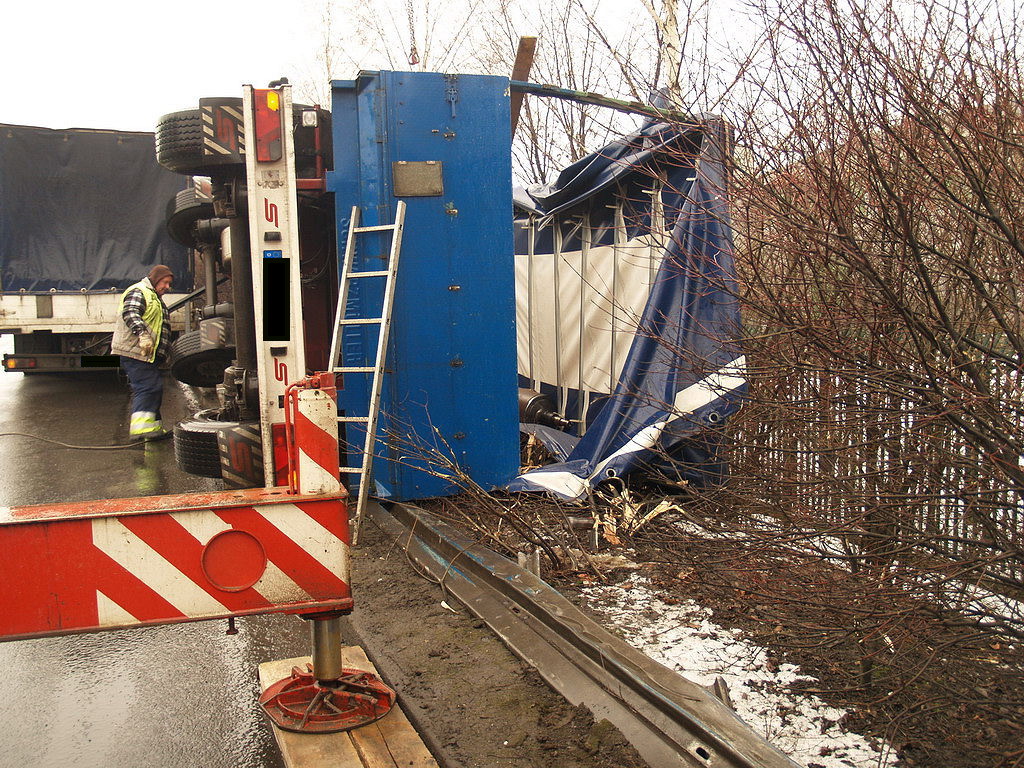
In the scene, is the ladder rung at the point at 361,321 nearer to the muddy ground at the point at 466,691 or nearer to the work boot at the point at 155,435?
the muddy ground at the point at 466,691

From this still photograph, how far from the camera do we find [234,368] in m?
6.03

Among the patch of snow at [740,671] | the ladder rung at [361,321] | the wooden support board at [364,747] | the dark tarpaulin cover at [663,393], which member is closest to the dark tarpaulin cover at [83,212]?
the ladder rung at [361,321]

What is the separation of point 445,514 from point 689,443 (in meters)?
1.67

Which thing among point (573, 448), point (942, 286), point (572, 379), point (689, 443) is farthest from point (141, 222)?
point (942, 286)

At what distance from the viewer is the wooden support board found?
10.0ft

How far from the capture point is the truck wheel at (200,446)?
571 cm

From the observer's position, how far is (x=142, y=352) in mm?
10016

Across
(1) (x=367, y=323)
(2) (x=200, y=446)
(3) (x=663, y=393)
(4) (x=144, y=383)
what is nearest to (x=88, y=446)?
(4) (x=144, y=383)

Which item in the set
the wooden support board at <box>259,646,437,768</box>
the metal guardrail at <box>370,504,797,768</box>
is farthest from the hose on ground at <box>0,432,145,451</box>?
the wooden support board at <box>259,646,437,768</box>

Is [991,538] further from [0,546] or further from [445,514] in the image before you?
[445,514]

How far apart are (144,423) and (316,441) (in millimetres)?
7622

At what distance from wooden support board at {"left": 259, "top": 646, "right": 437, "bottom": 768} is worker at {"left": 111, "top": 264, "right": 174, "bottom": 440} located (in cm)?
737

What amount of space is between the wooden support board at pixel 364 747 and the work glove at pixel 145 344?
7461mm

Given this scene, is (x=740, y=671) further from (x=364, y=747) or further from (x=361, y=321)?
(x=361, y=321)
